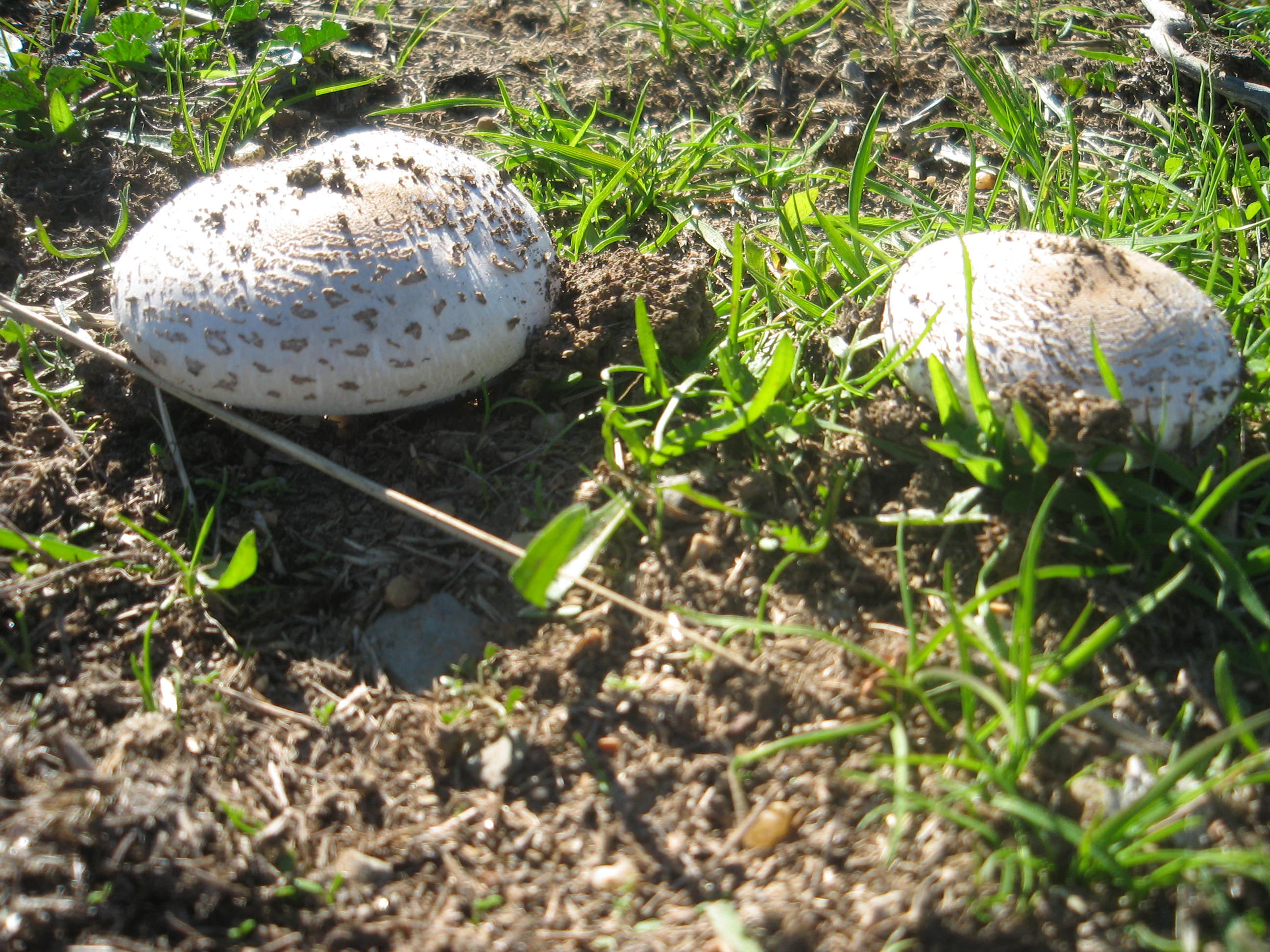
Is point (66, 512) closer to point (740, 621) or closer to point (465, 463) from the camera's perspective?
point (465, 463)

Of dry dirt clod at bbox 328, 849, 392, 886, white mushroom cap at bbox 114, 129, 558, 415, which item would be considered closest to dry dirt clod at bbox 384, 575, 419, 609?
white mushroom cap at bbox 114, 129, 558, 415

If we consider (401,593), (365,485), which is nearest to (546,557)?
(401,593)

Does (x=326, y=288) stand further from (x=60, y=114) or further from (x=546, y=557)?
(x=60, y=114)

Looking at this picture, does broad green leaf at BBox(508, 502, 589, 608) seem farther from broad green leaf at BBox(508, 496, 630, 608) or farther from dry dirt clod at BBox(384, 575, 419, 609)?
dry dirt clod at BBox(384, 575, 419, 609)

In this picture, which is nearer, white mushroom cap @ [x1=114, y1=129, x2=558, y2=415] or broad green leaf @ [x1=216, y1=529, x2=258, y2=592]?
broad green leaf @ [x1=216, y1=529, x2=258, y2=592]

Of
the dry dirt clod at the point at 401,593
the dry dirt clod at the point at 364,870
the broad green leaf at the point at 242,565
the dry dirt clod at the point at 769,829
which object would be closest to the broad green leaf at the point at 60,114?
the broad green leaf at the point at 242,565

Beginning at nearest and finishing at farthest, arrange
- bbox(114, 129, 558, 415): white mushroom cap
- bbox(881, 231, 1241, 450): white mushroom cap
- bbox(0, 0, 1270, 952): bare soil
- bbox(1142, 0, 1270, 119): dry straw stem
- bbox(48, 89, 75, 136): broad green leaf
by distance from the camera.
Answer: bbox(0, 0, 1270, 952): bare soil < bbox(881, 231, 1241, 450): white mushroom cap < bbox(114, 129, 558, 415): white mushroom cap < bbox(48, 89, 75, 136): broad green leaf < bbox(1142, 0, 1270, 119): dry straw stem

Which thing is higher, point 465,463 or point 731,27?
point 731,27

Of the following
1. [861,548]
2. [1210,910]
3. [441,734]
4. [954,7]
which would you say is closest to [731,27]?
[954,7]
